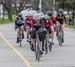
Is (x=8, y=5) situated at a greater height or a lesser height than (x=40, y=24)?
lesser

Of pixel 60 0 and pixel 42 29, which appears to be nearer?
pixel 42 29

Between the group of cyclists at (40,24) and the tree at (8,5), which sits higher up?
the group of cyclists at (40,24)

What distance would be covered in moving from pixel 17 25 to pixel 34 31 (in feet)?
22.0

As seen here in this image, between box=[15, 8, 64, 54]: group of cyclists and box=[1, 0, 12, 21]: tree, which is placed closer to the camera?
box=[15, 8, 64, 54]: group of cyclists

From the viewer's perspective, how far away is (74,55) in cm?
1967

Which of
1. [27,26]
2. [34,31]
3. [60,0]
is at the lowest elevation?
[60,0]

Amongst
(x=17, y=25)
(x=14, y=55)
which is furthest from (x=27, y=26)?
(x=14, y=55)

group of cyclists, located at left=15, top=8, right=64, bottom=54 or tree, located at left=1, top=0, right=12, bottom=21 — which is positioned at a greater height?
group of cyclists, located at left=15, top=8, right=64, bottom=54

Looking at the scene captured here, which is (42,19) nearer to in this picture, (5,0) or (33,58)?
(33,58)

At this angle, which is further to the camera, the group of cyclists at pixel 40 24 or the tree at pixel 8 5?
the tree at pixel 8 5

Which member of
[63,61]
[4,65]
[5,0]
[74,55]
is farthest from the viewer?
[5,0]

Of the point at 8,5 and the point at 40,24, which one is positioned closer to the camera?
the point at 40,24

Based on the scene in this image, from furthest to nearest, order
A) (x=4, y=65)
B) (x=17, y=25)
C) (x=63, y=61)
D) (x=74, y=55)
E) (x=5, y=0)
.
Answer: (x=5, y=0) → (x=17, y=25) → (x=74, y=55) → (x=63, y=61) → (x=4, y=65)

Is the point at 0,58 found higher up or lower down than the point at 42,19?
lower down
